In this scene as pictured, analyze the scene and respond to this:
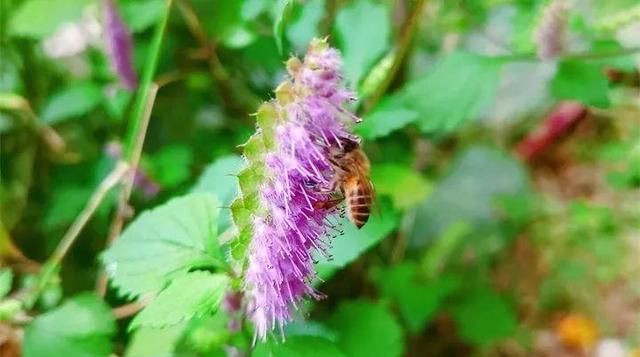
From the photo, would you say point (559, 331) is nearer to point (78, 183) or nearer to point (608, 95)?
point (608, 95)

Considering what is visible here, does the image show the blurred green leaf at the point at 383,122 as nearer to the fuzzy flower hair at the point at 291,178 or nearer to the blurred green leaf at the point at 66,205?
the fuzzy flower hair at the point at 291,178

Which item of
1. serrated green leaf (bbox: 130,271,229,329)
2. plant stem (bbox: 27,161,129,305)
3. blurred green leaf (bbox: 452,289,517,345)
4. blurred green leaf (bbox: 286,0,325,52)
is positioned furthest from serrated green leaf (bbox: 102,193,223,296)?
blurred green leaf (bbox: 452,289,517,345)

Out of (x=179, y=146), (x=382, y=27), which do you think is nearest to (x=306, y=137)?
(x=382, y=27)

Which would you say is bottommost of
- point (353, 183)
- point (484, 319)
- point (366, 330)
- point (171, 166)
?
point (484, 319)

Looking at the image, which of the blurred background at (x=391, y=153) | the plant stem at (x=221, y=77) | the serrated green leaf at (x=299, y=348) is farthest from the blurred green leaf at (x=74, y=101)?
the serrated green leaf at (x=299, y=348)

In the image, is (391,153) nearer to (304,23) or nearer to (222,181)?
(304,23)

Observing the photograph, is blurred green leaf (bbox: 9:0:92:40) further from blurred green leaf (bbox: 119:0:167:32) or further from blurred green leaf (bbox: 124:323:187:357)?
blurred green leaf (bbox: 124:323:187:357)

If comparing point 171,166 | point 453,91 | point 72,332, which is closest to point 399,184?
point 453,91
